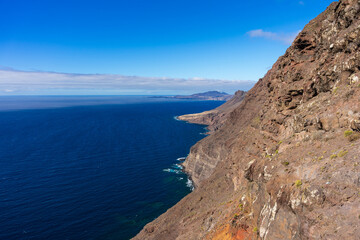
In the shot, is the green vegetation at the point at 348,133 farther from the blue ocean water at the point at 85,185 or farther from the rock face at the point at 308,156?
the blue ocean water at the point at 85,185

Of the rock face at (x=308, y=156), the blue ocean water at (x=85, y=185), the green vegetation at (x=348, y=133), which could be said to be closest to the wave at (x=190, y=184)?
the blue ocean water at (x=85, y=185)

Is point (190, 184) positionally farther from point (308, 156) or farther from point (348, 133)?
point (348, 133)

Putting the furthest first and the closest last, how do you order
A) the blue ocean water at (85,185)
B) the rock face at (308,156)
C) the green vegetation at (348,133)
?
1. the blue ocean water at (85,185)
2. the green vegetation at (348,133)
3. the rock face at (308,156)

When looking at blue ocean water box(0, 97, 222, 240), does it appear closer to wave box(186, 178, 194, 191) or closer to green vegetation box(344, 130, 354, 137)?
wave box(186, 178, 194, 191)

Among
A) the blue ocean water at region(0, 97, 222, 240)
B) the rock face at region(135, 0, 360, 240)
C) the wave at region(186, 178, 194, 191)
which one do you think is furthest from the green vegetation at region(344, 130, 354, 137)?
the wave at region(186, 178, 194, 191)

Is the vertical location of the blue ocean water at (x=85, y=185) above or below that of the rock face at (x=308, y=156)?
below

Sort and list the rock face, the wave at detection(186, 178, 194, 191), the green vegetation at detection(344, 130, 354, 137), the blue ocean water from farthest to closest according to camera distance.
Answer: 1. the wave at detection(186, 178, 194, 191)
2. the blue ocean water
3. the green vegetation at detection(344, 130, 354, 137)
4. the rock face

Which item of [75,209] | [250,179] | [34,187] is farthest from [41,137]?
[250,179]

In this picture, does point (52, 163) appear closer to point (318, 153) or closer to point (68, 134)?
point (68, 134)
